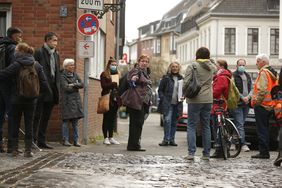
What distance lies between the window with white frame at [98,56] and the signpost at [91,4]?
3.45 metres

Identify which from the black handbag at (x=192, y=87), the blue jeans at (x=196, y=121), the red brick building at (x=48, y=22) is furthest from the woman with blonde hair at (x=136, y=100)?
the black handbag at (x=192, y=87)

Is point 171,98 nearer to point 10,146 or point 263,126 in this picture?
point 263,126

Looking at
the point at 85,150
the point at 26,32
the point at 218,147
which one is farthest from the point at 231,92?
the point at 26,32

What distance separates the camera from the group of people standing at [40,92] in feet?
37.7

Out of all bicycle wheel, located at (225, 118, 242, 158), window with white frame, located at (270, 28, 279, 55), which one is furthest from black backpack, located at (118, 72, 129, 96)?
window with white frame, located at (270, 28, 279, 55)

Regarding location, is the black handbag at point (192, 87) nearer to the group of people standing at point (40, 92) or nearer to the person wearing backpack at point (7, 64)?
the group of people standing at point (40, 92)

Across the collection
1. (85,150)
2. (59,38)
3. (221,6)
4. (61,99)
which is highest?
(221,6)

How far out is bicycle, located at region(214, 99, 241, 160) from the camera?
42.3ft

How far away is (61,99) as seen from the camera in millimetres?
14406

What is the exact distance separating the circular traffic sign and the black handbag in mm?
3282

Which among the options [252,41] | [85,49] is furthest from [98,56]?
[252,41]

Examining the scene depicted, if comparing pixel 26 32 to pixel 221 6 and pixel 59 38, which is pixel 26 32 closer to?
pixel 59 38

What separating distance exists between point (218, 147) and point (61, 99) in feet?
11.1

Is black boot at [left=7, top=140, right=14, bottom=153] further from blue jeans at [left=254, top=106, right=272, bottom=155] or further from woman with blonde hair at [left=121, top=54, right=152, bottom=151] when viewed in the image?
blue jeans at [left=254, top=106, right=272, bottom=155]
